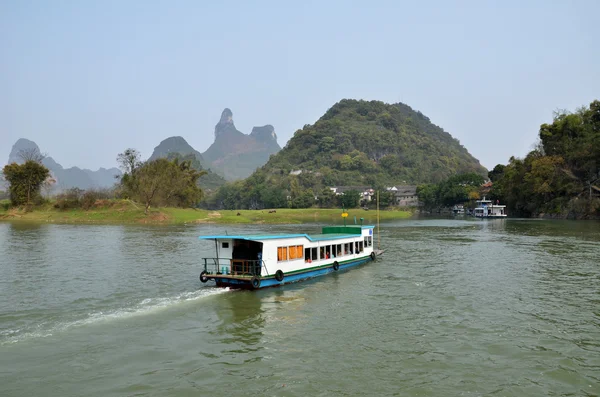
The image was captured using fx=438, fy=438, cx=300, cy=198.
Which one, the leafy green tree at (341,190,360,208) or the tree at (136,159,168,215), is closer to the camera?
the tree at (136,159,168,215)

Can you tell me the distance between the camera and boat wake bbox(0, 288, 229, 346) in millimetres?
17398

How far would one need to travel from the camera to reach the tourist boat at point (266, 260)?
25781 mm

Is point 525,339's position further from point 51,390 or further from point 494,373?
point 51,390

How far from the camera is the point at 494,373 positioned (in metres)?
14.1

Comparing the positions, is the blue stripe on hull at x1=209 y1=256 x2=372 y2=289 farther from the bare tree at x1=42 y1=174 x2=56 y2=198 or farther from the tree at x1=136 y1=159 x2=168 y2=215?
the bare tree at x1=42 y1=174 x2=56 y2=198

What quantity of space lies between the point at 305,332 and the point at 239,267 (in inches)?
391

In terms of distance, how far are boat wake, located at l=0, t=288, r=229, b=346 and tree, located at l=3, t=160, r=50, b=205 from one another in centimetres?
8443

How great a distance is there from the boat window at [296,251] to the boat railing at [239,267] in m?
2.80

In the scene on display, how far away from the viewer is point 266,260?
26.5m

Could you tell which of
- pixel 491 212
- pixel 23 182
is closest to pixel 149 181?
pixel 23 182

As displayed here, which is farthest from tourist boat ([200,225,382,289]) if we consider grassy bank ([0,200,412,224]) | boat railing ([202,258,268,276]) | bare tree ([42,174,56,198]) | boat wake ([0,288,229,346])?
bare tree ([42,174,56,198])

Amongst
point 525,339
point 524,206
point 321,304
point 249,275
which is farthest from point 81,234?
point 524,206

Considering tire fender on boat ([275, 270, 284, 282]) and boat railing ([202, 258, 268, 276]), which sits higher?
boat railing ([202, 258, 268, 276])

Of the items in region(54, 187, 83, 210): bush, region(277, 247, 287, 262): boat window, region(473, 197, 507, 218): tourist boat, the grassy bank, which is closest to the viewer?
region(277, 247, 287, 262): boat window
